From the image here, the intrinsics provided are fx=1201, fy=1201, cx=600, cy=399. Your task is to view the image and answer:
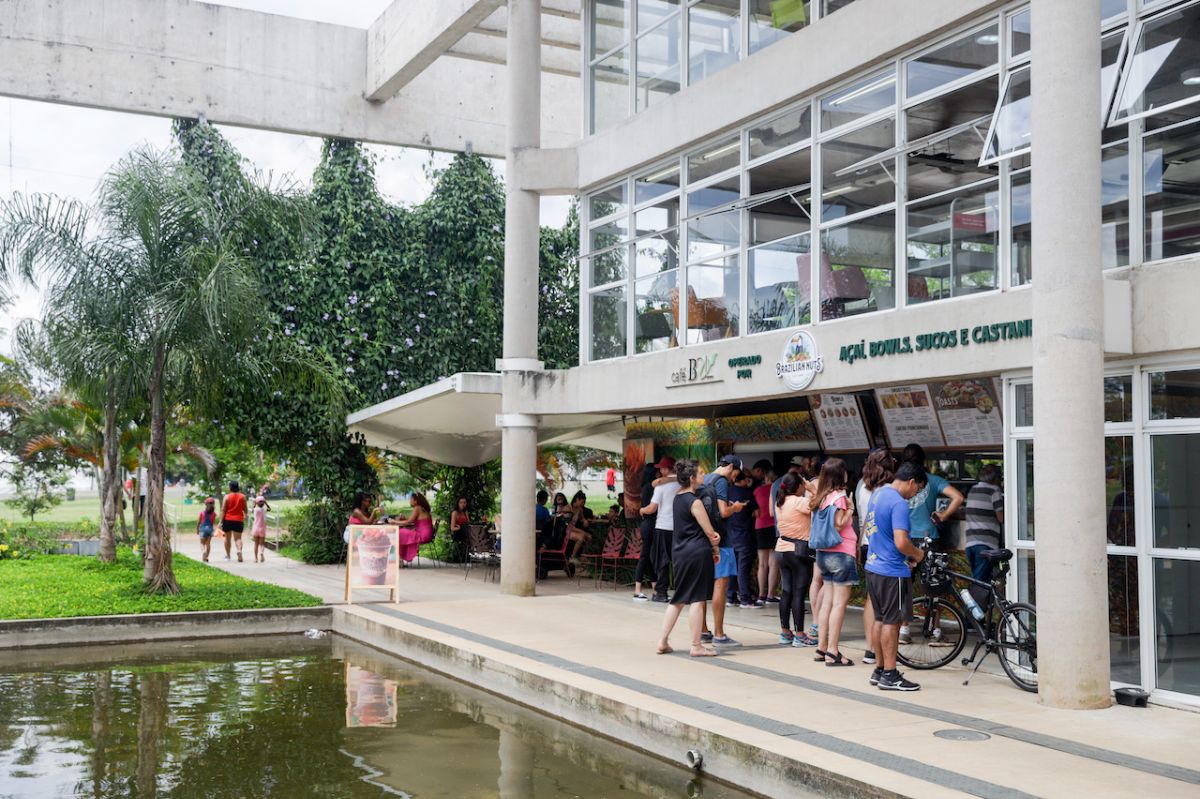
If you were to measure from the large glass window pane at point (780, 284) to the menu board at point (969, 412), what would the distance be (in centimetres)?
170

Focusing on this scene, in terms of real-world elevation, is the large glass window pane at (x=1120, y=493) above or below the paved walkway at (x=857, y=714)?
above

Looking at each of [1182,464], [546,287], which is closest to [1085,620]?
[1182,464]

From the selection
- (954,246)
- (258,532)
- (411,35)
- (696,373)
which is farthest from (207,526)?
(954,246)

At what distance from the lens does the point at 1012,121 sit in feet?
32.2

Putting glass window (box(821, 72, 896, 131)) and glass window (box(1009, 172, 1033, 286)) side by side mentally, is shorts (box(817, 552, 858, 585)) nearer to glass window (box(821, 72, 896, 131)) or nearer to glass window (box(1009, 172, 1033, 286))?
glass window (box(1009, 172, 1033, 286))

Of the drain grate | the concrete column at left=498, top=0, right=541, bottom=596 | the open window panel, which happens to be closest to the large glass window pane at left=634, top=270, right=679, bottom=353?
the concrete column at left=498, top=0, right=541, bottom=596

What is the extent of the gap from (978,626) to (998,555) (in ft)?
1.89

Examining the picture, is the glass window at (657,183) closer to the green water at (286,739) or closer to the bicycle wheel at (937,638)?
the bicycle wheel at (937,638)

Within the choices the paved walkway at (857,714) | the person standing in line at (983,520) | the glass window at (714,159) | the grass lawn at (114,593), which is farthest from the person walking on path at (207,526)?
the person standing in line at (983,520)

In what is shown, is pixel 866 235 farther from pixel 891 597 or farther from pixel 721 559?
pixel 891 597

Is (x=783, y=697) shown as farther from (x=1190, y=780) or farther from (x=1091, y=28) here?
(x=1091, y=28)

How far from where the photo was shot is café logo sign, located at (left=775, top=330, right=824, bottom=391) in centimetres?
1163

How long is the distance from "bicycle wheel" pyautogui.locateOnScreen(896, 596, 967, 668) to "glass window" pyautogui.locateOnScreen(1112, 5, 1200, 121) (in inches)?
161

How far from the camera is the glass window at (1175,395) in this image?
8156 millimetres
